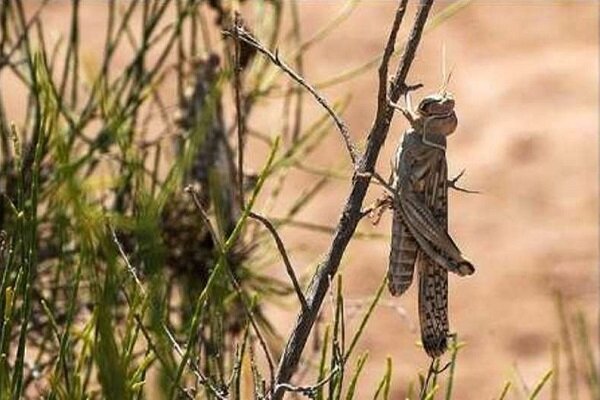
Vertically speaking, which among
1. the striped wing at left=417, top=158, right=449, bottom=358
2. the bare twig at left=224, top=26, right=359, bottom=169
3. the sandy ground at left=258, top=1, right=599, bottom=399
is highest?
the sandy ground at left=258, top=1, right=599, bottom=399

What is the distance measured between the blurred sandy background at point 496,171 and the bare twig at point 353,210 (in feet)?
9.31

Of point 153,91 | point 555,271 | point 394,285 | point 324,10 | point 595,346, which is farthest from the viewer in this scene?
point 324,10

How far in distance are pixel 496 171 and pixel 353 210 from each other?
374 cm

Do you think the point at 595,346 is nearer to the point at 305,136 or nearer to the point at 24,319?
the point at 305,136

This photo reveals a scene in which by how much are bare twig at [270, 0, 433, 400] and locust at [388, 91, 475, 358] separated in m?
0.08

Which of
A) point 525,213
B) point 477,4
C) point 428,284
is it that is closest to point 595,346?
point 525,213

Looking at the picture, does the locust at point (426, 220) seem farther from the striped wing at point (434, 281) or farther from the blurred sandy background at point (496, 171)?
the blurred sandy background at point (496, 171)

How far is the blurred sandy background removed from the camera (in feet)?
13.6

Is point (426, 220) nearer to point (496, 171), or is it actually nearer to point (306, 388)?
point (306, 388)

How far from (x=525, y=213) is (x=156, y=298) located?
3747 millimetres

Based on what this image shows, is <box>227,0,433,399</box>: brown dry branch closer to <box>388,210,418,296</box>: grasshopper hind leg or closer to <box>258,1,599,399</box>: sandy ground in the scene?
<box>388,210,418,296</box>: grasshopper hind leg

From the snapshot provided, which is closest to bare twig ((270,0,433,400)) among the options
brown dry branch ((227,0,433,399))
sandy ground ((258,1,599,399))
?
brown dry branch ((227,0,433,399))

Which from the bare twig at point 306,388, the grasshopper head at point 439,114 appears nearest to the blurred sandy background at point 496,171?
the grasshopper head at point 439,114

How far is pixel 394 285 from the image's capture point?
3.56 feet
